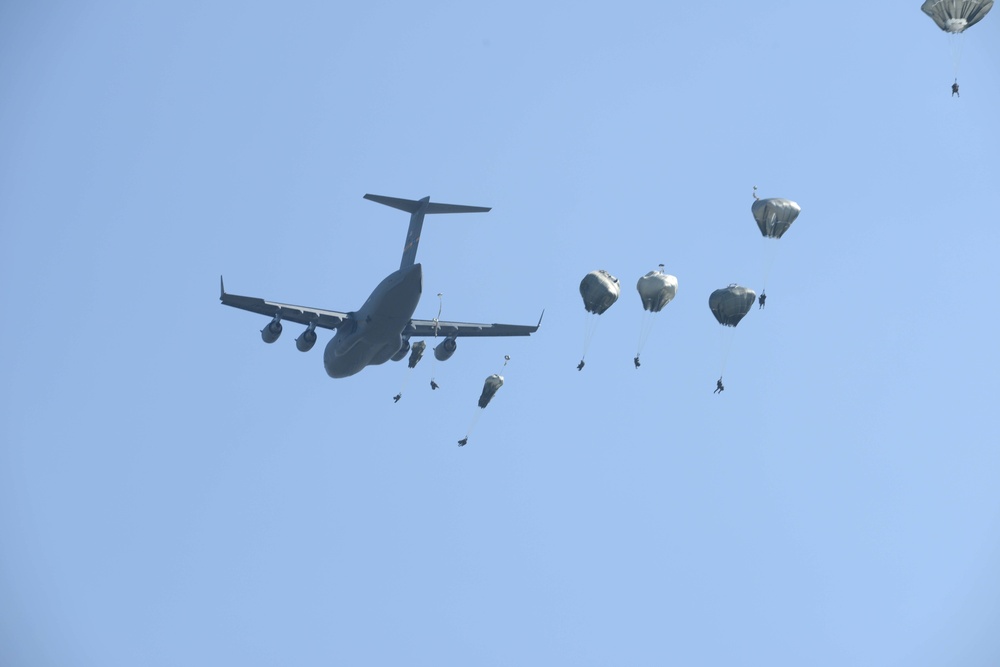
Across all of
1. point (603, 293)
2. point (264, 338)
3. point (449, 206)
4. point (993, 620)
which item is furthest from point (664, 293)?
point (993, 620)

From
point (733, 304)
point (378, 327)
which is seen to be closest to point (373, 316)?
point (378, 327)

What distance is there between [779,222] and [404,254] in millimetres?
19381

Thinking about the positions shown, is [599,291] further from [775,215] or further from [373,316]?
[373,316]

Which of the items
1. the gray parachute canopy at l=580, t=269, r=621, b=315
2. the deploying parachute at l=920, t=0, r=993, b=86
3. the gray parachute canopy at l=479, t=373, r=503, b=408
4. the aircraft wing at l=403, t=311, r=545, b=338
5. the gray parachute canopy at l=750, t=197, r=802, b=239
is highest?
the deploying parachute at l=920, t=0, r=993, b=86

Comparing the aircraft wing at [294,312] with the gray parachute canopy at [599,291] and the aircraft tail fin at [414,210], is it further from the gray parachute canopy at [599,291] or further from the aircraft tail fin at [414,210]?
the gray parachute canopy at [599,291]

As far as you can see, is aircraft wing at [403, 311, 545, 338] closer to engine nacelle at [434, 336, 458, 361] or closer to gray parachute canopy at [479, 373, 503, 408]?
engine nacelle at [434, 336, 458, 361]

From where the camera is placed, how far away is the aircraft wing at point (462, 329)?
2751 inches

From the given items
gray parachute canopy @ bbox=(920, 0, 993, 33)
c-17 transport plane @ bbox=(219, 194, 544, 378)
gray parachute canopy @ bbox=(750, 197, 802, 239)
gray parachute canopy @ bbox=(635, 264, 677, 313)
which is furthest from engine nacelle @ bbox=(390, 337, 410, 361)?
gray parachute canopy @ bbox=(920, 0, 993, 33)

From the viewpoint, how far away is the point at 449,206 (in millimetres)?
63875

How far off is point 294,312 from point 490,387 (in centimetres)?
1132

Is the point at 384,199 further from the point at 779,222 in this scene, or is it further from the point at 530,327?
the point at 779,222

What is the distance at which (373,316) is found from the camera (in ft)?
198

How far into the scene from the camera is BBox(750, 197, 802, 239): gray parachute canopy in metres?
58.9

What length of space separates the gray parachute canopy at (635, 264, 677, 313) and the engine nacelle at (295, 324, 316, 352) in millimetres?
17719
